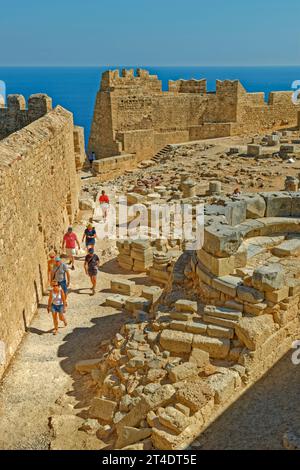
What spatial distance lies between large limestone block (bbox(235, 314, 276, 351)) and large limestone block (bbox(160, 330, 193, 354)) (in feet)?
2.26

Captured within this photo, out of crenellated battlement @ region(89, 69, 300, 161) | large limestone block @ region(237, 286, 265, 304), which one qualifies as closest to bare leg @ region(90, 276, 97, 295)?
large limestone block @ region(237, 286, 265, 304)

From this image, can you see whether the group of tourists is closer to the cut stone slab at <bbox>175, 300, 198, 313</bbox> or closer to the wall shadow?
the cut stone slab at <bbox>175, 300, 198, 313</bbox>

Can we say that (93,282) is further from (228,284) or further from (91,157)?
(91,157)

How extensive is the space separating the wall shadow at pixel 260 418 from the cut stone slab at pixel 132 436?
604mm

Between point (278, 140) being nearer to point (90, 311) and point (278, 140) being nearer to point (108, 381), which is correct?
point (90, 311)

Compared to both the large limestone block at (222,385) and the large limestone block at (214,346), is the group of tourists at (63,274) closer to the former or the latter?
the large limestone block at (214,346)

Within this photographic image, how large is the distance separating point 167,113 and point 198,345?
24.3 m

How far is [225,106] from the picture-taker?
3039 cm

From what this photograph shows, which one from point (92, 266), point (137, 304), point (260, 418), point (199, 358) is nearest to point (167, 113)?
point (92, 266)

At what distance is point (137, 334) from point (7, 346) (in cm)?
201

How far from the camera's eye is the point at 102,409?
A: 265 inches

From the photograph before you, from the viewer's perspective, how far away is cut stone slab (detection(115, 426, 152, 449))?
19.7 ft

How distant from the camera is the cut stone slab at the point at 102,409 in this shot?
6.63 m

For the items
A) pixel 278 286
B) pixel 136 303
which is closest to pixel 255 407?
pixel 278 286
